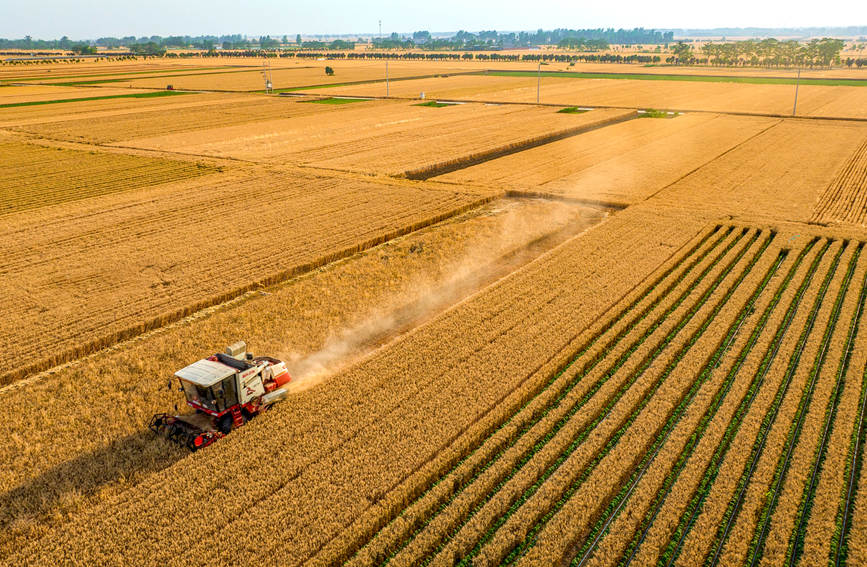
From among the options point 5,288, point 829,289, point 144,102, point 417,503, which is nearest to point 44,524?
point 417,503

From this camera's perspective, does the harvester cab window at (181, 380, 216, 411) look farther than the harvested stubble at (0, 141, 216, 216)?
No

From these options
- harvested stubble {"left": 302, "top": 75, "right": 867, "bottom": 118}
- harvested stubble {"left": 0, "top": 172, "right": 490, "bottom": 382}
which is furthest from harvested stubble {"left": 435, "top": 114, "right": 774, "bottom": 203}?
harvested stubble {"left": 302, "top": 75, "right": 867, "bottom": 118}

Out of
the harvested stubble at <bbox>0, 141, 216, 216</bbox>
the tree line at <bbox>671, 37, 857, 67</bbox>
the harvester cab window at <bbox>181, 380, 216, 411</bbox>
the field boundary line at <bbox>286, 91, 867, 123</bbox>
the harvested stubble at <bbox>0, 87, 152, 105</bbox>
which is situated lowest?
the harvester cab window at <bbox>181, 380, 216, 411</bbox>

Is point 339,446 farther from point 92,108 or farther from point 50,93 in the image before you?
point 50,93

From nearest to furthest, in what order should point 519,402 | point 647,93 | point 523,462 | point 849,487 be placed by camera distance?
point 849,487 → point 523,462 → point 519,402 → point 647,93

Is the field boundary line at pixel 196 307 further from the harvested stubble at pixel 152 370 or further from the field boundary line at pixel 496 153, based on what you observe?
the field boundary line at pixel 496 153

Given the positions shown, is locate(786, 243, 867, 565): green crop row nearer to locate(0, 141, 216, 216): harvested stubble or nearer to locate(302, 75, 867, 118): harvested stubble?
locate(0, 141, 216, 216): harvested stubble

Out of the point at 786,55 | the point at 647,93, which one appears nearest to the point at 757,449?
the point at 647,93

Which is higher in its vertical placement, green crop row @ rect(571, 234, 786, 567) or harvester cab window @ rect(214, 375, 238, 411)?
harvester cab window @ rect(214, 375, 238, 411)
